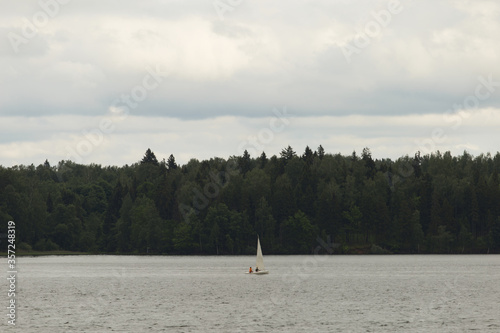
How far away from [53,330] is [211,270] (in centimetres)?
8553

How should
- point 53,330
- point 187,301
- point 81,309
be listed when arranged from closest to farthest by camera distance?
point 53,330, point 81,309, point 187,301

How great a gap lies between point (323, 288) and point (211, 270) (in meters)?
47.3

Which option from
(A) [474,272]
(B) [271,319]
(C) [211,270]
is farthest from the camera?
(C) [211,270]

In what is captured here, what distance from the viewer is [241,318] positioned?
7575cm

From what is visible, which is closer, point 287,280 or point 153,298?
point 153,298

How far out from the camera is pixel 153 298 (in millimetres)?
96062

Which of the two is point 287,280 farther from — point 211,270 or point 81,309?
point 81,309

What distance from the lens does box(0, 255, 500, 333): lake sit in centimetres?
7088

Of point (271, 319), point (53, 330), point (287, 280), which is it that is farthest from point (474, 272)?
point (53, 330)

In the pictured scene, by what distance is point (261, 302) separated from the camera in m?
90.8

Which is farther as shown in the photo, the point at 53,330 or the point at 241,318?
the point at 241,318

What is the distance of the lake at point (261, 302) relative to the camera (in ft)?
233

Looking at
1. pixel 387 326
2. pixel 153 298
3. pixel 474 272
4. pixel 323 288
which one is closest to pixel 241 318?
pixel 387 326

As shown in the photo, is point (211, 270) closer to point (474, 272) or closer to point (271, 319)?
point (474, 272)
